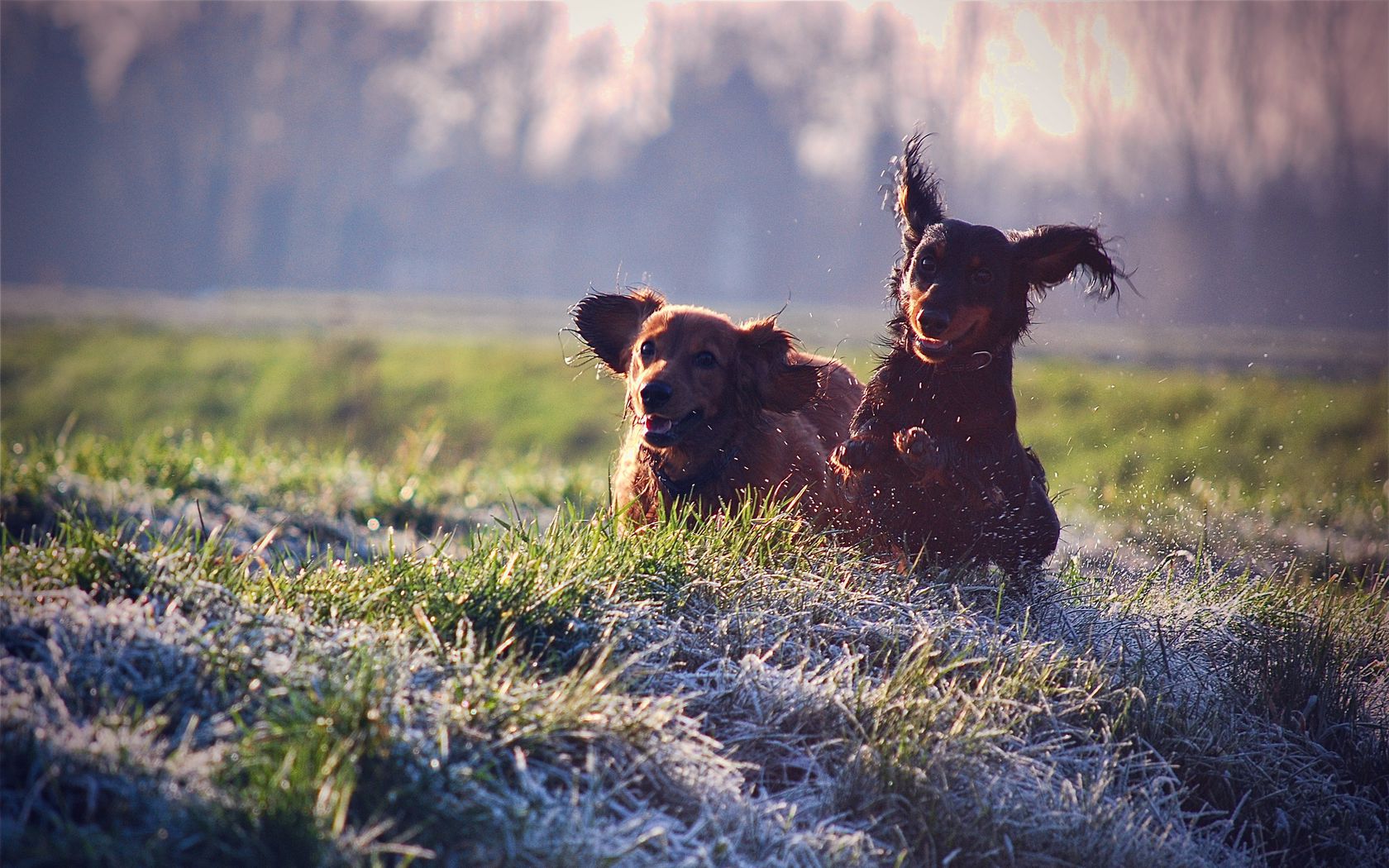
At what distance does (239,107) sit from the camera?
60.2 m

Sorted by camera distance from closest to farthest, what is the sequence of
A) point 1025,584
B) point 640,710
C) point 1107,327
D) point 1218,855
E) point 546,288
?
point 640,710 < point 1218,855 < point 1025,584 < point 1107,327 < point 546,288

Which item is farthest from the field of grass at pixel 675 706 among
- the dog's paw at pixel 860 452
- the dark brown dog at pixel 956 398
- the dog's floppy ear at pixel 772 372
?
the dog's floppy ear at pixel 772 372

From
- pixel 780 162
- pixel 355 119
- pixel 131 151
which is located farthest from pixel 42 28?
pixel 780 162

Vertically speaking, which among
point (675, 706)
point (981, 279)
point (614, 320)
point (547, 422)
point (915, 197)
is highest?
point (915, 197)

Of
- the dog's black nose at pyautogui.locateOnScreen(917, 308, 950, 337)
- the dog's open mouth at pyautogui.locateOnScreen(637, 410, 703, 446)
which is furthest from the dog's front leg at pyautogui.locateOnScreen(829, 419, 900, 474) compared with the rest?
the dog's open mouth at pyautogui.locateOnScreen(637, 410, 703, 446)

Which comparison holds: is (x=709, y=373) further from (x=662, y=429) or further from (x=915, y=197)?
(x=915, y=197)

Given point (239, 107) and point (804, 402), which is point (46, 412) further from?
point (239, 107)

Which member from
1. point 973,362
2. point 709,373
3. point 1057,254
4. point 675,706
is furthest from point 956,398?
point 675,706

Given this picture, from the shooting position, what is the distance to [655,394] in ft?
13.4

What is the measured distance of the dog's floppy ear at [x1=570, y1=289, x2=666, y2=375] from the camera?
16.0 feet

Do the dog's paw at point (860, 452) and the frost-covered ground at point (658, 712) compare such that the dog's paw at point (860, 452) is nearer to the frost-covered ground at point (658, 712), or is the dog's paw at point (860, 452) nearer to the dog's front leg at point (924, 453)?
the dog's front leg at point (924, 453)

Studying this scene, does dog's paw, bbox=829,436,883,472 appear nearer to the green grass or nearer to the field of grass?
the field of grass

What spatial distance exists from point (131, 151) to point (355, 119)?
40.4ft

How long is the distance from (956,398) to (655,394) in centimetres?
108
